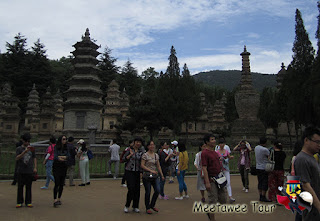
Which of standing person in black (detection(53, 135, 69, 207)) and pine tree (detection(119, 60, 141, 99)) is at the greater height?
pine tree (detection(119, 60, 141, 99))

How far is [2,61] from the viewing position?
5784 cm

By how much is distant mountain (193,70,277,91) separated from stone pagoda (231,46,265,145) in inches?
3825

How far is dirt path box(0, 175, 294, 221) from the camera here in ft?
20.1

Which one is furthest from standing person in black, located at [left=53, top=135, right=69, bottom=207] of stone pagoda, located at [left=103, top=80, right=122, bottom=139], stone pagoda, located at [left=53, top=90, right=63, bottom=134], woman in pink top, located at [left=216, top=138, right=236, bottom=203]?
stone pagoda, located at [left=53, top=90, right=63, bottom=134]

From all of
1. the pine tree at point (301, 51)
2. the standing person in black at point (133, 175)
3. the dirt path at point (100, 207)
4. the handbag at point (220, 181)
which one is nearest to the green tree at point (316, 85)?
the pine tree at point (301, 51)

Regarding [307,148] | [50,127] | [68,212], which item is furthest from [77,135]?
[307,148]

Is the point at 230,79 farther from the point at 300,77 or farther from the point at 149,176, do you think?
the point at 149,176

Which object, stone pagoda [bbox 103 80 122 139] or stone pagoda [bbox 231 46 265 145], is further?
stone pagoda [bbox 103 80 122 139]

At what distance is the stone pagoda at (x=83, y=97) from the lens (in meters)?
26.5

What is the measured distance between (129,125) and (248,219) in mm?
19041

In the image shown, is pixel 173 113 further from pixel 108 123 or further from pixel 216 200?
pixel 216 200

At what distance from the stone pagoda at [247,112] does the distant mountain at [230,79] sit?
97155mm

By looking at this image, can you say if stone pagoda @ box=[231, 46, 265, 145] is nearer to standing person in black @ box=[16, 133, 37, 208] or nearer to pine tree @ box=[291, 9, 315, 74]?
pine tree @ box=[291, 9, 315, 74]

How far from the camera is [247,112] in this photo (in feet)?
90.1
